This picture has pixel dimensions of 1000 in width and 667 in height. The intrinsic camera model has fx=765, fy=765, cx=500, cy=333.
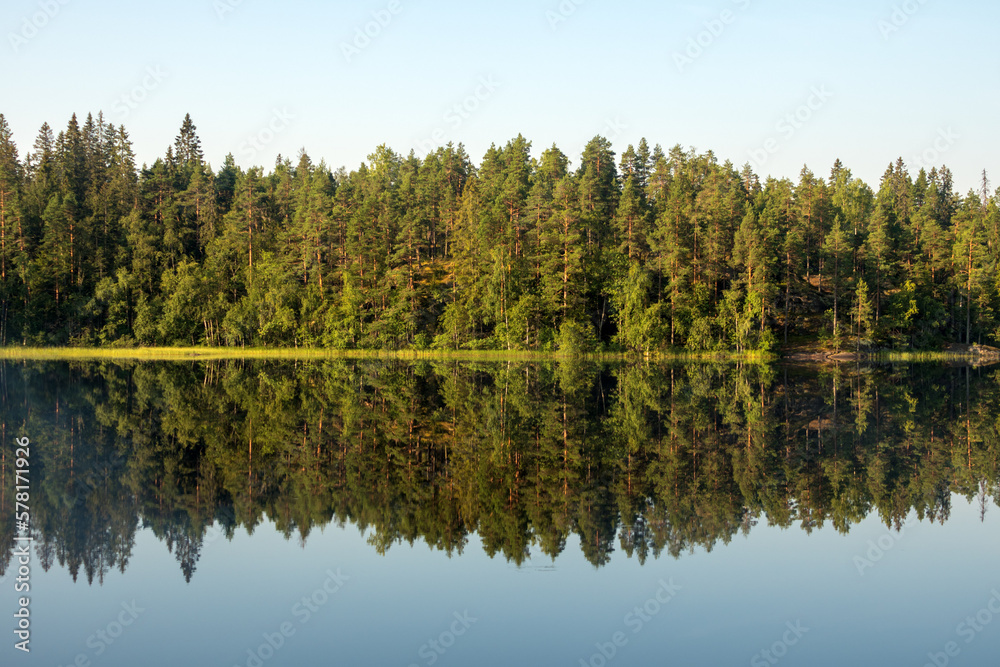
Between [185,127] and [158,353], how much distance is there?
5759 centimetres

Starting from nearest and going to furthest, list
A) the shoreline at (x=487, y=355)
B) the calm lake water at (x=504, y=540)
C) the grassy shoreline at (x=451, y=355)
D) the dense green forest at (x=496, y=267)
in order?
1. the calm lake water at (x=504, y=540)
2. the shoreline at (x=487, y=355)
3. the grassy shoreline at (x=451, y=355)
4. the dense green forest at (x=496, y=267)

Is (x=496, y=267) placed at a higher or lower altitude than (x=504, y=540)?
higher

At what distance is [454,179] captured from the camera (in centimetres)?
12119

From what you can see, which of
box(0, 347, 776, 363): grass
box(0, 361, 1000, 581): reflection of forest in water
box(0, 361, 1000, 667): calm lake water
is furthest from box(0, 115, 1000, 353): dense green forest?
box(0, 361, 1000, 667): calm lake water

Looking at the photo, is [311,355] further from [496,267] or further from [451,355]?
[496,267]

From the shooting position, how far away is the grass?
76688 mm

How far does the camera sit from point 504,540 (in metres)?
15.7

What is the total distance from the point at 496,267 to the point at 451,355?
10690mm

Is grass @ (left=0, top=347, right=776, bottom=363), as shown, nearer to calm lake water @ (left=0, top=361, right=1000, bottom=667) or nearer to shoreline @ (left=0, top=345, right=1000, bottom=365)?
shoreline @ (left=0, top=345, right=1000, bottom=365)

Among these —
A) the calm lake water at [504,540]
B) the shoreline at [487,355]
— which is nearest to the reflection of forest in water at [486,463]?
the calm lake water at [504,540]

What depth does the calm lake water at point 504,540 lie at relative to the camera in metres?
11.5

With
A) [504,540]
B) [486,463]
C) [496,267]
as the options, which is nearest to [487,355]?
[496,267]

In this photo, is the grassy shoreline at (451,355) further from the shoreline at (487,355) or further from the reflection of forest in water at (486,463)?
the reflection of forest in water at (486,463)

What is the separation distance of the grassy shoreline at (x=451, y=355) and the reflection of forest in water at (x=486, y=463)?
106 ft
